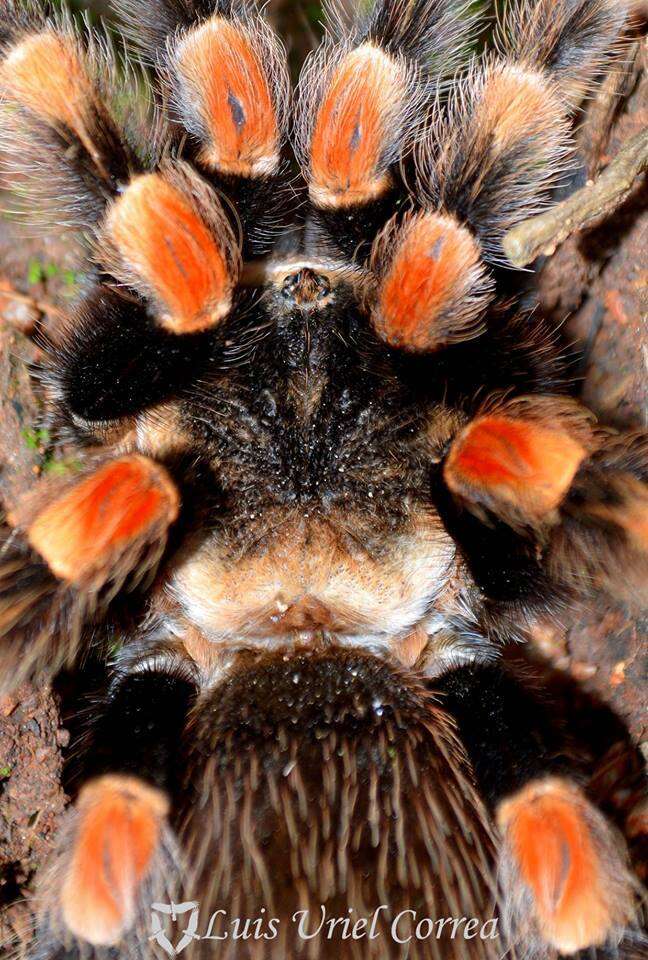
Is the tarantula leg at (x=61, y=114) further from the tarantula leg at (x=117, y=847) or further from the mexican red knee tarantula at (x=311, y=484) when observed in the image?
the tarantula leg at (x=117, y=847)

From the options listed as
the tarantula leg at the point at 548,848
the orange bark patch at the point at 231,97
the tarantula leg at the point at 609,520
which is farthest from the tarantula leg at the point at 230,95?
the tarantula leg at the point at 548,848

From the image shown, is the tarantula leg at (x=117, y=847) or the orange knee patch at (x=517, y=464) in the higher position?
the orange knee patch at (x=517, y=464)

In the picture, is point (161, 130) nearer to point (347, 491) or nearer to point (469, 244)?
point (469, 244)

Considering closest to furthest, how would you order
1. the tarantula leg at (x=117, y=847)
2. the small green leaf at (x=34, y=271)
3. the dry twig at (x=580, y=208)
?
1. the tarantula leg at (x=117, y=847)
2. the dry twig at (x=580, y=208)
3. the small green leaf at (x=34, y=271)

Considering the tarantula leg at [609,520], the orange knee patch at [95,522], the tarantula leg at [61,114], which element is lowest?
the orange knee patch at [95,522]

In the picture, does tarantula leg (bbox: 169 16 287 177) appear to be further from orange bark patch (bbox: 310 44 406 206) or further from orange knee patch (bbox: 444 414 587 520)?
orange knee patch (bbox: 444 414 587 520)

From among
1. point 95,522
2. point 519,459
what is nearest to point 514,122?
point 519,459
